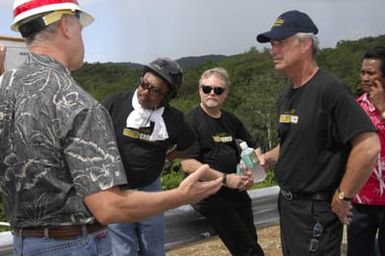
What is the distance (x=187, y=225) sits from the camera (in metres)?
7.27

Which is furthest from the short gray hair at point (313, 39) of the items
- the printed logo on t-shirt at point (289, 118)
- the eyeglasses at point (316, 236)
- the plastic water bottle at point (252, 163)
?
the eyeglasses at point (316, 236)

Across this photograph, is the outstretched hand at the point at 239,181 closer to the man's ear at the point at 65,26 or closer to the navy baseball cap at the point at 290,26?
the navy baseball cap at the point at 290,26

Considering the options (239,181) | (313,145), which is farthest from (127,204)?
(239,181)

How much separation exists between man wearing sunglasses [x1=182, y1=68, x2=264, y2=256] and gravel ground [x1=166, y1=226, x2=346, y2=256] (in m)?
1.02

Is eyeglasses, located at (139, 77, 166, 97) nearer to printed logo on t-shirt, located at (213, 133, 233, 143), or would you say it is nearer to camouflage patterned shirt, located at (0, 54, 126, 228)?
printed logo on t-shirt, located at (213, 133, 233, 143)

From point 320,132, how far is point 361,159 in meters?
0.28

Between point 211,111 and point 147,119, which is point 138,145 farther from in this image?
point 211,111

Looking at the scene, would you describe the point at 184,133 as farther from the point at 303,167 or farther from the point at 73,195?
the point at 73,195

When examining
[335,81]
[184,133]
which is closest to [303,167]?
[335,81]

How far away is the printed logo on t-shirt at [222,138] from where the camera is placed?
4801mm

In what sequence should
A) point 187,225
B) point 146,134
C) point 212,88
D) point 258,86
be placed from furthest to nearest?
point 258,86
point 187,225
point 212,88
point 146,134

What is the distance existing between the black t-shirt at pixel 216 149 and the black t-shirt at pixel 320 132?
139 cm

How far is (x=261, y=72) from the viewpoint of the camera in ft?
240

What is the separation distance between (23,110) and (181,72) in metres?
2.30
